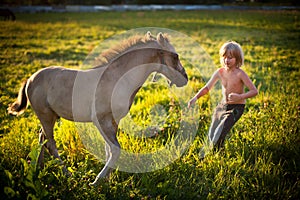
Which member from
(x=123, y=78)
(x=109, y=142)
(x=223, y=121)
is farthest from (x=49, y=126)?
(x=223, y=121)

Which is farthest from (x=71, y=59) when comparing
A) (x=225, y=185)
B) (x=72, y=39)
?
(x=225, y=185)

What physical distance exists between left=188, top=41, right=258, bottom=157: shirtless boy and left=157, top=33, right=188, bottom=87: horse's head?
17.9 inches

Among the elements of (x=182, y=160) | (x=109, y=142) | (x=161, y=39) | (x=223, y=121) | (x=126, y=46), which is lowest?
(x=182, y=160)

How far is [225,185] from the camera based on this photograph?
10.3 ft

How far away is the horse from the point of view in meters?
3.20

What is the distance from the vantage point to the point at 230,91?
3785mm

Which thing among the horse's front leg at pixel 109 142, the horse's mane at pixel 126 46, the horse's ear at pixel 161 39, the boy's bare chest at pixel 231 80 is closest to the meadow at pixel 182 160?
the horse's front leg at pixel 109 142

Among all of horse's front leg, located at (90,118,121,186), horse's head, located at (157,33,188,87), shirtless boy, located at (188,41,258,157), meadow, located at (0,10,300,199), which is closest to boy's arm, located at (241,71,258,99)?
shirtless boy, located at (188,41,258,157)

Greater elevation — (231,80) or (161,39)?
(161,39)

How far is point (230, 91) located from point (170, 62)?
1041 millimetres

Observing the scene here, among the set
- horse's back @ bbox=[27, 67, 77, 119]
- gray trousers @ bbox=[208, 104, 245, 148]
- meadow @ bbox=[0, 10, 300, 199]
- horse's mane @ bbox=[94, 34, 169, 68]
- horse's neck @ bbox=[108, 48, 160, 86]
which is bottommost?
meadow @ bbox=[0, 10, 300, 199]

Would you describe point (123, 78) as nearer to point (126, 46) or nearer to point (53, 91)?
point (126, 46)

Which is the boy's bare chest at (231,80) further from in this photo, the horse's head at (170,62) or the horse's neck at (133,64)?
the horse's neck at (133,64)

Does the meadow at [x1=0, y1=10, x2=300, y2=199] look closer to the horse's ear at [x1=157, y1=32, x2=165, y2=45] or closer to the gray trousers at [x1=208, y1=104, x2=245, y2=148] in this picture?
the gray trousers at [x1=208, y1=104, x2=245, y2=148]
